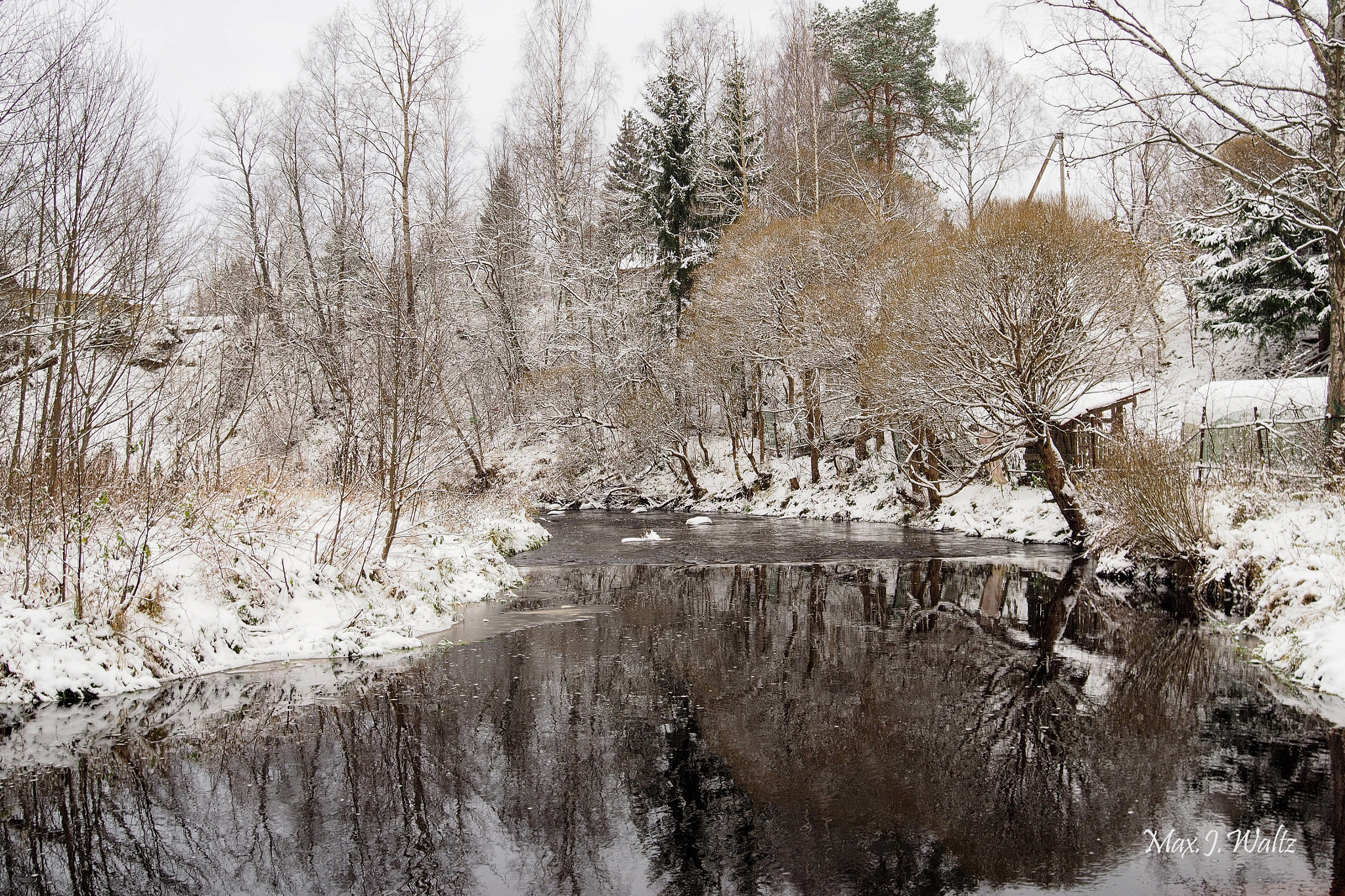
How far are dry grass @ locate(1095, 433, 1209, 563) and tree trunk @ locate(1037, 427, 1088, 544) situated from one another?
4633mm

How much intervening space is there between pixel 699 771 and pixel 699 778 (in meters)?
0.12

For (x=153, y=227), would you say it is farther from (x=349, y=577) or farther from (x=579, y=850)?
(x=579, y=850)

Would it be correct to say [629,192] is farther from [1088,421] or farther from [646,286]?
[1088,421]

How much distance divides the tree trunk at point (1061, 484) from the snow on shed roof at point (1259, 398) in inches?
112

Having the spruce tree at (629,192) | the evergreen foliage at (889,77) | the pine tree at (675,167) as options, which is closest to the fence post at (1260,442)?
the evergreen foliage at (889,77)

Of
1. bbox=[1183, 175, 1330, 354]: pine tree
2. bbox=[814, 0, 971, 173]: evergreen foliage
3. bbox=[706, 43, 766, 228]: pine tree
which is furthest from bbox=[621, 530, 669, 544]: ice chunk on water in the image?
bbox=[814, 0, 971, 173]: evergreen foliage

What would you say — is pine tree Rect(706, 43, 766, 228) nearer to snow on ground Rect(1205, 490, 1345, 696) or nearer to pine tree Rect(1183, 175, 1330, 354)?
pine tree Rect(1183, 175, 1330, 354)

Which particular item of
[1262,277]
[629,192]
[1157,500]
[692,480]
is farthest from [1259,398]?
[629,192]

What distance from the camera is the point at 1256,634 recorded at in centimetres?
951

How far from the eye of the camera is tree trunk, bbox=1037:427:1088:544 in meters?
18.1

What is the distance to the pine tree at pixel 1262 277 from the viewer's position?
21188 millimetres

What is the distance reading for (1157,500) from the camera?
11.8 metres

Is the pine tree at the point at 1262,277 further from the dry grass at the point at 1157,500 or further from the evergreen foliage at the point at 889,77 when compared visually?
the dry grass at the point at 1157,500

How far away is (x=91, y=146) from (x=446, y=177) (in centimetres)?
2331
